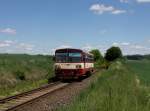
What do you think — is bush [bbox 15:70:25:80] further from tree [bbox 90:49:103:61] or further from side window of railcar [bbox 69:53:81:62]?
Answer: tree [bbox 90:49:103:61]

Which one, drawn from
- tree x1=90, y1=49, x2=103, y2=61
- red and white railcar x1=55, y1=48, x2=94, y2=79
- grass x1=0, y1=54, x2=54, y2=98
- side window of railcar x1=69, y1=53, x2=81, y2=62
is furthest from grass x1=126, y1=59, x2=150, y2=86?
tree x1=90, y1=49, x2=103, y2=61

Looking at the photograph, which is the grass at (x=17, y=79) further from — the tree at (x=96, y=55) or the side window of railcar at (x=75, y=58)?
the tree at (x=96, y=55)

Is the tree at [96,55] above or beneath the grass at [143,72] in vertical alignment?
above

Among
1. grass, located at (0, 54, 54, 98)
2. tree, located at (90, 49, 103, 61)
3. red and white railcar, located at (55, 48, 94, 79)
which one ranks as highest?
tree, located at (90, 49, 103, 61)

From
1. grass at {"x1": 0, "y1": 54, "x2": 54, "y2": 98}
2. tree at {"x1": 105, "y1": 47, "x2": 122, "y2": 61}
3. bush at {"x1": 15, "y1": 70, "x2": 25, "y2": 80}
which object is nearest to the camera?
grass at {"x1": 0, "y1": 54, "x2": 54, "y2": 98}

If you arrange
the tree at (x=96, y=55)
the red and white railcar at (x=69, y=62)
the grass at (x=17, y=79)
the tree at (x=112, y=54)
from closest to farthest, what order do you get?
1. the grass at (x=17, y=79)
2. the red and white railcar at (x=69, y=62)
3. the tree at (x=96, y=55)
4. the tree at (x=112, y=54)

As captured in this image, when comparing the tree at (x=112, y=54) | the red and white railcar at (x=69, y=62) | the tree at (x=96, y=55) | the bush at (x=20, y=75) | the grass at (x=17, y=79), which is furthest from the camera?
the tree at (x=112, y=54)

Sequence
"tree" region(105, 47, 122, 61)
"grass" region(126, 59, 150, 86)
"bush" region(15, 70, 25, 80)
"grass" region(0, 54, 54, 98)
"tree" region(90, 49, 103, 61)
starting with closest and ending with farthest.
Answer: "grass" region(0, 54, 54, 98) < "grass" region(126, 59, 150, 86) < "bush" region(15, 70, 25, 80) < "tree" region(90, 49, 103, 61) < "tree" region(105, 47, 122, 61)

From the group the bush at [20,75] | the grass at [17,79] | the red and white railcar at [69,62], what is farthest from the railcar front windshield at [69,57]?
the bush at [20,75]

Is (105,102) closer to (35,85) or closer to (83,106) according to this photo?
(83,106)

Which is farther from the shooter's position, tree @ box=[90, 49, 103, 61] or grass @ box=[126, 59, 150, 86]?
tree @ box=[90, 49, 103, 61]

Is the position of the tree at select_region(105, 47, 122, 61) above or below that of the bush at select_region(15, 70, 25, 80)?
above

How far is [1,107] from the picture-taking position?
1526 cm

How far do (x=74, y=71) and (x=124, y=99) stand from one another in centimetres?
2230
